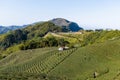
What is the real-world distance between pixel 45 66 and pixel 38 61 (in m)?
8.73

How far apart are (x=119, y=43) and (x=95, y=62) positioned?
1338cm

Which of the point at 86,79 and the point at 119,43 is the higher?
the point at 119,43

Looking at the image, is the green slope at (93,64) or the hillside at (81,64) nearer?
the green slope at (93,64)

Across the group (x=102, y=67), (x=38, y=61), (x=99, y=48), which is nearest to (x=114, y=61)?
(x=102, y=67)

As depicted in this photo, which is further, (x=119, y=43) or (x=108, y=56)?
(x=119, y=43)

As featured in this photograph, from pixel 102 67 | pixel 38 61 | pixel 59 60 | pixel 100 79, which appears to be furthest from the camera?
pixel 38 61

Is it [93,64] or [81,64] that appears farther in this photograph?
[81,64]

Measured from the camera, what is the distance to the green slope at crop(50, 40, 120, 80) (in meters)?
61.8

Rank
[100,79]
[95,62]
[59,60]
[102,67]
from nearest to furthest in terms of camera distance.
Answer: [100,79] < [102,67] < [95,62] < [59,60]

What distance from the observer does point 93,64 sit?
7006 cm

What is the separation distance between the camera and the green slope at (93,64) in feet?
203

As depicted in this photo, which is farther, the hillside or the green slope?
the hillside

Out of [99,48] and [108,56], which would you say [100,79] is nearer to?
[108,56]

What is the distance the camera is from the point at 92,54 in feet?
251
